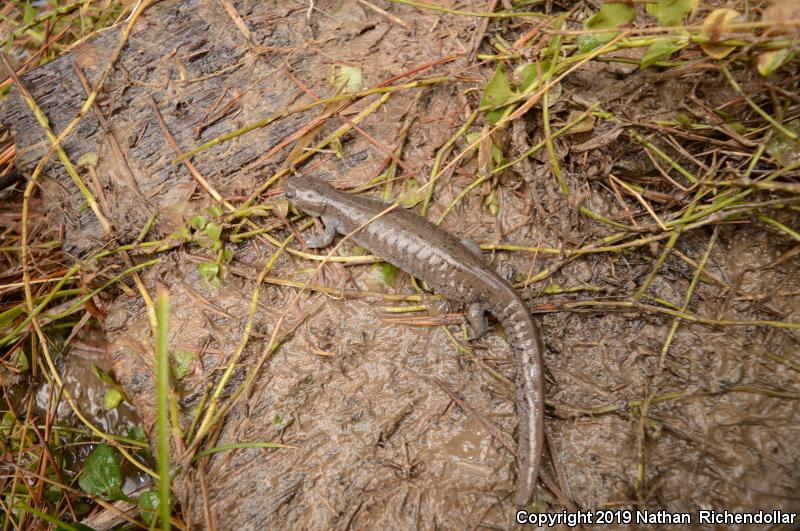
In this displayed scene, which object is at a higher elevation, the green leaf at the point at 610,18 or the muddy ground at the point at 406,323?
the green leaf at the point at 610,18

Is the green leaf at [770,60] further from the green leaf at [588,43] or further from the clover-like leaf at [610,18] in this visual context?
the green leaf at [588,43]

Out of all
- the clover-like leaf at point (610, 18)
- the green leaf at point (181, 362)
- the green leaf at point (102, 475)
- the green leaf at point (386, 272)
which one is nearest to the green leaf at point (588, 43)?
the clover-like leaf at point (610, 18)

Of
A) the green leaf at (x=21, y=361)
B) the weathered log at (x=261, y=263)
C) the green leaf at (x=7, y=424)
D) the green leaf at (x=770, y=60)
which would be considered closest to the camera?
the green leaf at (x=770, y=60)

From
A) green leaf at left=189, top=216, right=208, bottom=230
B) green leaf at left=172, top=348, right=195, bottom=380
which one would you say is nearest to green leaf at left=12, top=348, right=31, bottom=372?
green leaf at left=172, top=348, right=195, bottom=380

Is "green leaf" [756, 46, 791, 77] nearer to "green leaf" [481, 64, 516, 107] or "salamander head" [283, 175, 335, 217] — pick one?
"green leaf" [481, 64, 516, 107]

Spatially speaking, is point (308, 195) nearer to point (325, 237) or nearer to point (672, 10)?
point (325, 237)

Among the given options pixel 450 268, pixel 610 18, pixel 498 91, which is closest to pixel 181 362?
pixel 450 268

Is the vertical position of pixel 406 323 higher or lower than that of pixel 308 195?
lower
